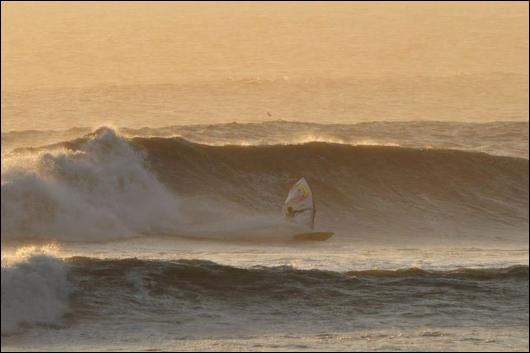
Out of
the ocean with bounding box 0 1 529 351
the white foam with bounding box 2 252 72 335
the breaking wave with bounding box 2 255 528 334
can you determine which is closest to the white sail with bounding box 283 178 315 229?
the ocean with bounding box 0 1 529 351

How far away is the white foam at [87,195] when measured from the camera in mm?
23375

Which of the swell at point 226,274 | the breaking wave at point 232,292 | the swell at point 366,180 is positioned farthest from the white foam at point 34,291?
Result: the swell at point 366,180

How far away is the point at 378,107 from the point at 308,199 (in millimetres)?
38810

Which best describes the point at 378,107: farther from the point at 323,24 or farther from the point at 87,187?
the point at 323,24

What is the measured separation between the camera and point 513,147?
136 ft

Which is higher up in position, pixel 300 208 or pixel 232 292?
pixel 300 208

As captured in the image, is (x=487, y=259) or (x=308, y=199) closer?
(x=487, y=259)

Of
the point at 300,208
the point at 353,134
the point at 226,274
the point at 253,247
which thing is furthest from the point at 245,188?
the point at 353,134

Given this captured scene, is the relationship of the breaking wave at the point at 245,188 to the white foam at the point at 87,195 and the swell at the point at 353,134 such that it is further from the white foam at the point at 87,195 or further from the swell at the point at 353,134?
the swell at the point at 353,134

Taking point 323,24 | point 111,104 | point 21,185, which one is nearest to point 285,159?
point 21,185

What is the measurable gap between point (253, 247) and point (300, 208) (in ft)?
10.4

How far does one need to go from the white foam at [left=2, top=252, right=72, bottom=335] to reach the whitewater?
0.03m

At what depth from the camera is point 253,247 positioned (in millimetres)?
22734

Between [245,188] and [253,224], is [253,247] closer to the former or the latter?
[253,224]
